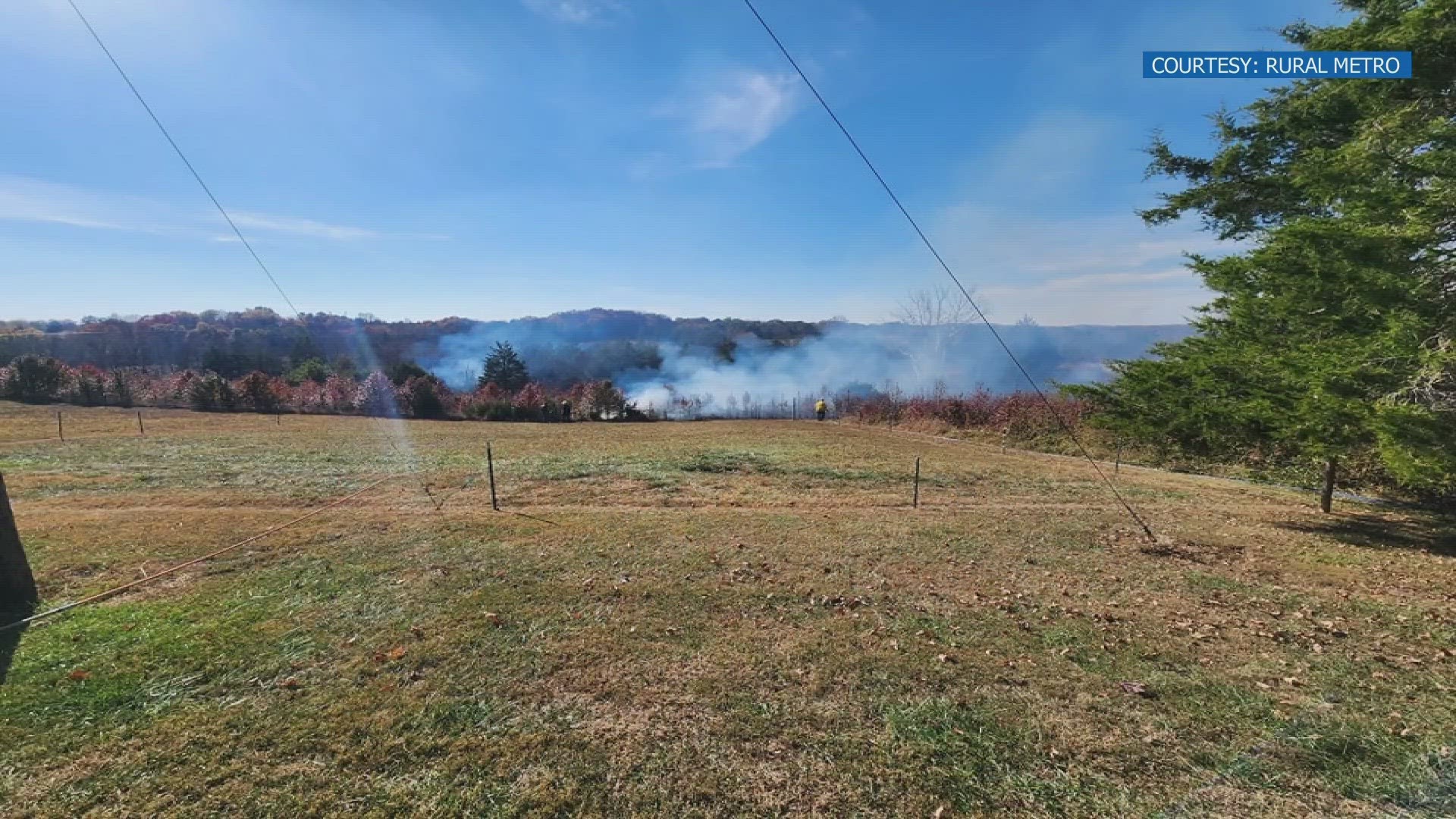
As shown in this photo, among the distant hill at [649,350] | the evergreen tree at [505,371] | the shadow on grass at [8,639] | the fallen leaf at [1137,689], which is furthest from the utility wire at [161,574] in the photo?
the distant hill at [649,350]

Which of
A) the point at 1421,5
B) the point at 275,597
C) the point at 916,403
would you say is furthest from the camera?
the point at 916,403

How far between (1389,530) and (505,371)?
4241 centimetres

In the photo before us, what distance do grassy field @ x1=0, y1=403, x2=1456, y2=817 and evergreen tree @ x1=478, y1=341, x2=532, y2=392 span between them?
3110 centimetres

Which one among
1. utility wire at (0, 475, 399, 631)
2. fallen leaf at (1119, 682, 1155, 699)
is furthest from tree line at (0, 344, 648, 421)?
fallen leaf at (1119, 682, 1155, 699)

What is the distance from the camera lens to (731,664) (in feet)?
14.0

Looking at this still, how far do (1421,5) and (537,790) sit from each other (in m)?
13.9

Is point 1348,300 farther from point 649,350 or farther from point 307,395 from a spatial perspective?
point 649,350

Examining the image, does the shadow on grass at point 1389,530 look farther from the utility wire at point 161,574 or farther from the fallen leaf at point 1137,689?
the utility wire at point 161,574

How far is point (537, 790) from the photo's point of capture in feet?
9.57

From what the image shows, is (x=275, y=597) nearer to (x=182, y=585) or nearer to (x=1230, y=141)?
(x=182, y=585)

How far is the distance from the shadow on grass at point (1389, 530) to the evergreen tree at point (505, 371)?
3959cm

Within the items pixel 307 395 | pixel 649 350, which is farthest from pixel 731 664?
pixel 649 350

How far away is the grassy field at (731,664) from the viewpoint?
2.97 m

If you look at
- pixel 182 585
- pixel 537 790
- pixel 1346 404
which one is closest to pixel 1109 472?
pixel 1346 404
